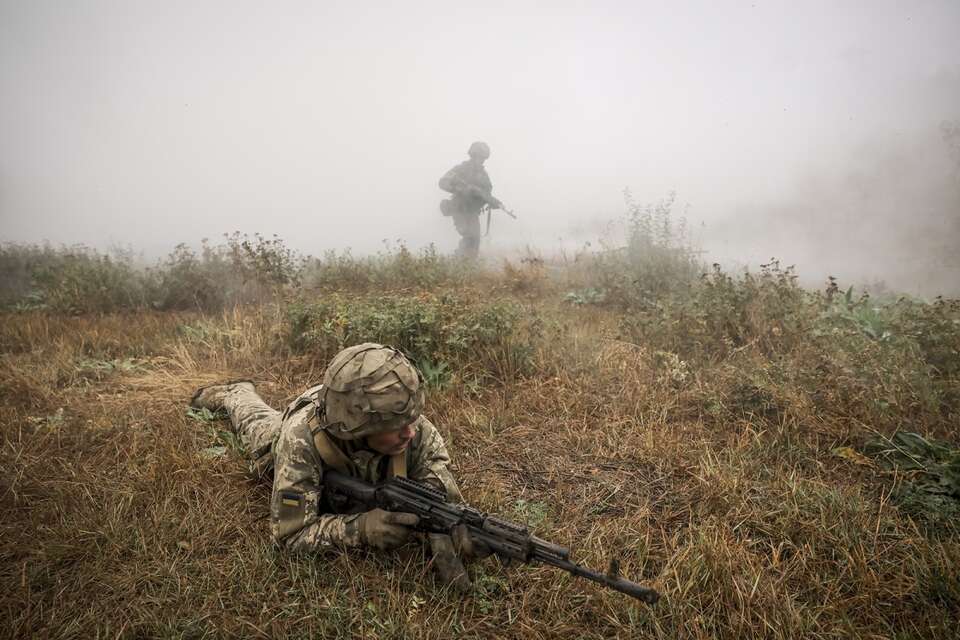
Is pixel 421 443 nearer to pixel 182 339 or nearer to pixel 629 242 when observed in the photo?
pixel 182 339

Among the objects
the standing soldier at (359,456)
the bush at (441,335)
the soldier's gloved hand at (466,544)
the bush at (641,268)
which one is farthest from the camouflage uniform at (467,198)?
the soldier's gloved hand at (466,544)

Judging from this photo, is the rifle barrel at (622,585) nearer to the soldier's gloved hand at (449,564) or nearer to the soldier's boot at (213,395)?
the soldier's gloved hand at (449,564)

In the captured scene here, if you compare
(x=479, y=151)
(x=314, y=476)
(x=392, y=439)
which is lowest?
(x=314, y=476)

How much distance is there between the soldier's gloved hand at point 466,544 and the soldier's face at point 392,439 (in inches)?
18.4

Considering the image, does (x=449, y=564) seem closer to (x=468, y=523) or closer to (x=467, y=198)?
(x=468, y=523)

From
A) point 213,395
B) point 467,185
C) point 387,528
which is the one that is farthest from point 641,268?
point 467,185

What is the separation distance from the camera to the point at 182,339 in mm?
4980

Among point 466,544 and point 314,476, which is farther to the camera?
point 314,476

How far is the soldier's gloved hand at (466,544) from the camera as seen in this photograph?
6.62 ft

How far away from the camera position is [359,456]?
2406 millimetres

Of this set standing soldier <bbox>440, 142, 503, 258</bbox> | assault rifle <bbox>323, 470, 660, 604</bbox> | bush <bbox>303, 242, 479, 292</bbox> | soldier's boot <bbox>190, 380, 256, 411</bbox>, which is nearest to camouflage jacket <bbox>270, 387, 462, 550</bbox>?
assault rifle <bbox>323, 470, 660, 604</bbox>

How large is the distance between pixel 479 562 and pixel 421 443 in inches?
26.9

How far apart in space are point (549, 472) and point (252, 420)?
2.00 metres

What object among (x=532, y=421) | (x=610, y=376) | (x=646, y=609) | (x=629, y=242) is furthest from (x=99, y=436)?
(x=629, y=242)
